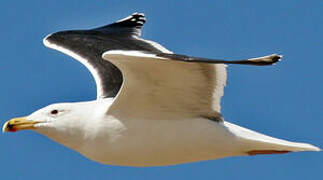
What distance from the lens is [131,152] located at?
29.0 feet

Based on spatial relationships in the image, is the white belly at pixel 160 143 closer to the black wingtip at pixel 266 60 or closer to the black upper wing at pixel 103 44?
the black upper wing at pixel 103 44

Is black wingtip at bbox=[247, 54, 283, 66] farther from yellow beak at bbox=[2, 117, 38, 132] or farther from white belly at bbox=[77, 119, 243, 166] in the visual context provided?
yellow beak at bbox=[2, 117, 38, 132]

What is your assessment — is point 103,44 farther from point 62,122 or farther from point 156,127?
point 156,127

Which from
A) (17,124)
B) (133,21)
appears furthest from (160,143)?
(133,21)

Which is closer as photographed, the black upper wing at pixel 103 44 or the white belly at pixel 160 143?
the white belly at pixel 160 143

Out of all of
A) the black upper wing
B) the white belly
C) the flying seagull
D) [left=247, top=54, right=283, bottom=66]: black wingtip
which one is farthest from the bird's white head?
[left=247, top=54, right=283, bottom=66]: black wingtip

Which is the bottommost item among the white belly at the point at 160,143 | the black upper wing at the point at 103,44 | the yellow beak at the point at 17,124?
the white belly at the point at 160,143

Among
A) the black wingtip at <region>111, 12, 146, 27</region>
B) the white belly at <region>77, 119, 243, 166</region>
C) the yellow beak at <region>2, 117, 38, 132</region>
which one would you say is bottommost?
the white belly at <region>77, 119, 243, 166</region>

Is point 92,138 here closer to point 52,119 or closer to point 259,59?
point 52,119

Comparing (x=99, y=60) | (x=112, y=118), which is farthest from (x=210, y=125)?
(x=99, y=60)

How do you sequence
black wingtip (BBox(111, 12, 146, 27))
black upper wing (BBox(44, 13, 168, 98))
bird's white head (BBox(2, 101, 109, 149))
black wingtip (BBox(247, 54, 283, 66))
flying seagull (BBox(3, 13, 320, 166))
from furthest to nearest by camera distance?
black wingtip (BBox(111, 12, 146, 27)), black upper wing (BBox(44, 13, 168, 98)), bird's white head (BBox(2, 101, 109, 149)), flying seagull (BBox(3, 13, 320, 166)), black wingtip (BBox(247, 54, 283, 66))

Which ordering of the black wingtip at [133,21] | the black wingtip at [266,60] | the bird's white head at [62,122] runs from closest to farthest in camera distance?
1. the black wingtip at [266,60]
2. the bird's white head at [62,122]
3. the black wingtip at [133,21]

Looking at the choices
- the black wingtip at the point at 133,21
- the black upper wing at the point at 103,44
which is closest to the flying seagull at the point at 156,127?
the black upper wing at the point at 103,44

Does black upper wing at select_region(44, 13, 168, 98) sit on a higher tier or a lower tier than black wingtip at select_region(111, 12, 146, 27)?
lower
